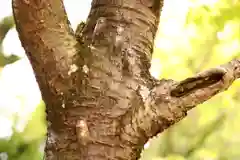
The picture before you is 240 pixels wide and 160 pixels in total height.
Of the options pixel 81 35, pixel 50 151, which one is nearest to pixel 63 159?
pixel 50 151

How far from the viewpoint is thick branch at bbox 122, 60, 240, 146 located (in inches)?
16.2

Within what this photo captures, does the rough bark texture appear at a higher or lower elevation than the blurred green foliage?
lower

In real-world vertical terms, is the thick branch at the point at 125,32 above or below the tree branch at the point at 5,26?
below

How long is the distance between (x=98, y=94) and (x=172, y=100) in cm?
7

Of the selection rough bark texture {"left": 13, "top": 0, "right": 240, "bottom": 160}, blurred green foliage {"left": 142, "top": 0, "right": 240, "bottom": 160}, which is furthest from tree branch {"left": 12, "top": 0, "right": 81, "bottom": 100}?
blurred green foliage {"left": 142, "top": 0, "right": 240, "bottom": 160}

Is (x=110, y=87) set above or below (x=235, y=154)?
below

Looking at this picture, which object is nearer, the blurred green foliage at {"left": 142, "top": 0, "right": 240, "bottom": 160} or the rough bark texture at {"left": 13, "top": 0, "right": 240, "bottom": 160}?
the rough bark texture at {"left": 13, "top": 0, "right": 240, "bottom": 160}

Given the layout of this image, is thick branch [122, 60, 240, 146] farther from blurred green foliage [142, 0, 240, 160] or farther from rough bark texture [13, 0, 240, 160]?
blurred green foliage [142, 0, 240, 160]

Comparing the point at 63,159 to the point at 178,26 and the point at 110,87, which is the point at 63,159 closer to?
the point at 110,87

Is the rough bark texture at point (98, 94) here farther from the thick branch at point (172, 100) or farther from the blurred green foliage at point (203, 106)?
the blurred green foliage at point (203, 106)

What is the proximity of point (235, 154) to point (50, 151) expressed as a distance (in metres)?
0.48

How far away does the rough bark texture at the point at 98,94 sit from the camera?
0.40 meters

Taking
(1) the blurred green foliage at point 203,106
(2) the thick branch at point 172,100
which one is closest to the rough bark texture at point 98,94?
(2) the thick branch at point 172,100

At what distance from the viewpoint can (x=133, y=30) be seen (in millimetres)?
469
